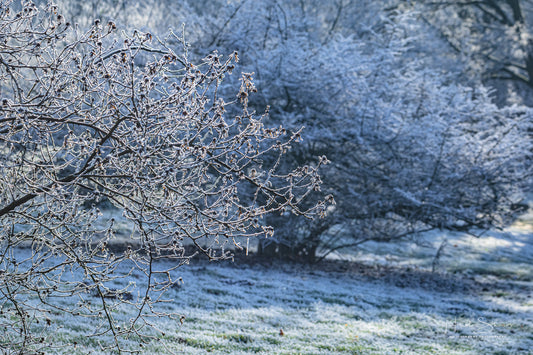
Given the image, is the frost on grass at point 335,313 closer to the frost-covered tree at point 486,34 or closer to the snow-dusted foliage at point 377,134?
the snow-dusted foliage at point 377,134

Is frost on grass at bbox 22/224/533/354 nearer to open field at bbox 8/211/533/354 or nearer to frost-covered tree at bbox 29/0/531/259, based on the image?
open field at bbox 8/211/533/354

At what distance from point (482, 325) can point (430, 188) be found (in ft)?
15.8

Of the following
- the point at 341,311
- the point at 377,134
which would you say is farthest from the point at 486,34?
the point at 341,311

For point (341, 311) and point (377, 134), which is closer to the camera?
point (341, 311)

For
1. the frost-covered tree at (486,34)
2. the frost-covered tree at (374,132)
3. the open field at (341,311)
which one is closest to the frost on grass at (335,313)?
the open field at (341,311)

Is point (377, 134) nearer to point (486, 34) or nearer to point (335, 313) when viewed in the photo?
point (335, 313)

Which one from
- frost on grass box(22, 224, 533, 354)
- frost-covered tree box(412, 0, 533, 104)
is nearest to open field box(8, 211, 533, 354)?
frost on grass box(22, 224, 533, 354)

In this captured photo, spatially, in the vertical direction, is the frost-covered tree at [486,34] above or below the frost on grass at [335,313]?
above

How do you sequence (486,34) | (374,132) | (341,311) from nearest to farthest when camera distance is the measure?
(341,311), (374,132), (486,34)

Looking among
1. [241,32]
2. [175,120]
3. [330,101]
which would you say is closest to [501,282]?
[330,101]

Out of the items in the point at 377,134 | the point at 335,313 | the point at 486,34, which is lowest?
the point at 335,313

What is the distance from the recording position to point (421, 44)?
22297mm

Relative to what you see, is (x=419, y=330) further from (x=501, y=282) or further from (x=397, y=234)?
(x=501, y=282)

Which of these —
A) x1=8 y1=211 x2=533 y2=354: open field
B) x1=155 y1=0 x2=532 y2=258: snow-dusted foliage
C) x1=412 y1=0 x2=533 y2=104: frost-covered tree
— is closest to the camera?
x1=8 y1=211 x2=533 y2=354: open field
